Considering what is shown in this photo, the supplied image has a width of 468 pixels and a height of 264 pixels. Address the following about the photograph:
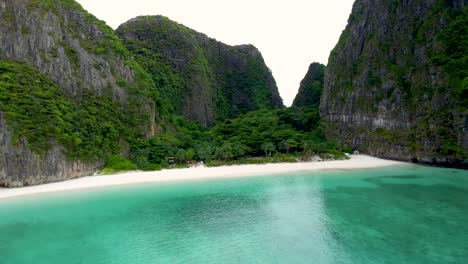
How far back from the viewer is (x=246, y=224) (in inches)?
854

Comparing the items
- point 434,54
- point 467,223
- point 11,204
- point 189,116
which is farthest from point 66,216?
point 189,116

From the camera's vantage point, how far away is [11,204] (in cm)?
2802

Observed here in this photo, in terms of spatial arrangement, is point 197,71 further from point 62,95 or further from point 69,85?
point 62,95

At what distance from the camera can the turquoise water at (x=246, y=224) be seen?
17000mm

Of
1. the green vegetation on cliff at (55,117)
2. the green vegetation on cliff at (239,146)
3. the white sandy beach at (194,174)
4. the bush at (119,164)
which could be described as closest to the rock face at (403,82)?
the white sandy beach at (194,174)

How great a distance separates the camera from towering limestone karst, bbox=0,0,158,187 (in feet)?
115

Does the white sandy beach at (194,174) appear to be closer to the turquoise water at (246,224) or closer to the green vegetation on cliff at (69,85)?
the turquoise water at (246,224)

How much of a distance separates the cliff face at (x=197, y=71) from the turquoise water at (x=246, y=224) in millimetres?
40909

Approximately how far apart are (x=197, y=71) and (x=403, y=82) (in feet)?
142

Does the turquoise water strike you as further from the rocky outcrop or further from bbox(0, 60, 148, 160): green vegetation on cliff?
bbox(0, 60, 148, 160): green vegetation on cliff

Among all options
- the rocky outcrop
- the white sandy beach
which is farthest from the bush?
the rocky outcrop

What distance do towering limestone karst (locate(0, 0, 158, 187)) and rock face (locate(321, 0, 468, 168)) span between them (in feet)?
106

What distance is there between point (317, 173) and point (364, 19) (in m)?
33.3

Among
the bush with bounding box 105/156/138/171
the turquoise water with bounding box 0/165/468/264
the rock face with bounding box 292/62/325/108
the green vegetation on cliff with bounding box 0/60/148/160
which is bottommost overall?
the turquoise water with bounding box 0/165/468/264
